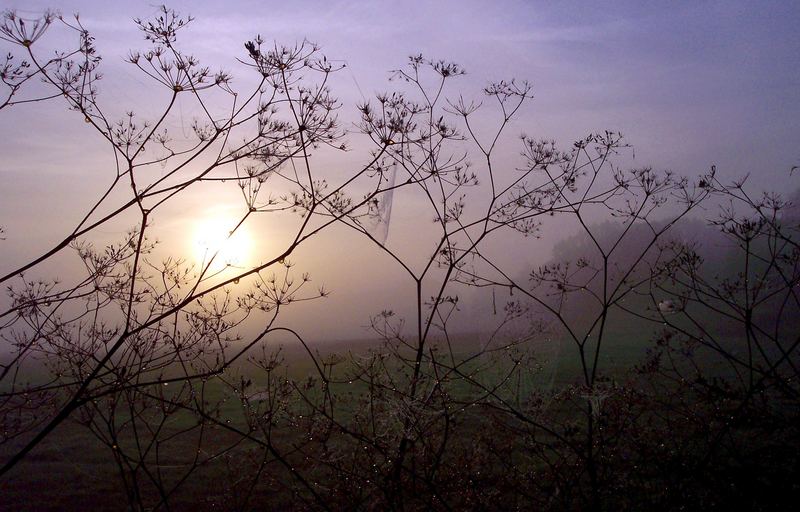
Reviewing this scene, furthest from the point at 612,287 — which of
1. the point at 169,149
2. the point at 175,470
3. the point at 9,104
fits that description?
the point at 9,104

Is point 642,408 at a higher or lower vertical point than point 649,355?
lower

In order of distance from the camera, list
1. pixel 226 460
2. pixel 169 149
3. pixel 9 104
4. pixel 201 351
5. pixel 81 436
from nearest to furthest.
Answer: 1. pixel 9 104
2. pixel 169 149
3. pixel 201 351
4. pixel 226 460
5. pixel 81 436

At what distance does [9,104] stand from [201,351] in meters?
1.82

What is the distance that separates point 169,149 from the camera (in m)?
3.86

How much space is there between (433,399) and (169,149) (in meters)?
2.58

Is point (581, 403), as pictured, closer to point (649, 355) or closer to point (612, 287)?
point (649, 355)

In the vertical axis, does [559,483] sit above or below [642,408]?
below

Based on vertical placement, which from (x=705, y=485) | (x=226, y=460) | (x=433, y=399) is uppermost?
(x=433, y=399)

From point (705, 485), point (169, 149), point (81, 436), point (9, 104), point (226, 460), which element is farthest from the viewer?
point (81, 436)

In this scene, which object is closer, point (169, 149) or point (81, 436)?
point (169, 149)

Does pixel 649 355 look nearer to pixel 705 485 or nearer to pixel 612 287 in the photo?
pixel 612 287

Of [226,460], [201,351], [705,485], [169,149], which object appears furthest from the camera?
[226,460]

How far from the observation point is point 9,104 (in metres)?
3.32

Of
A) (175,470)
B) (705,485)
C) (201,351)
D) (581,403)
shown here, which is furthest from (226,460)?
(705,485)
